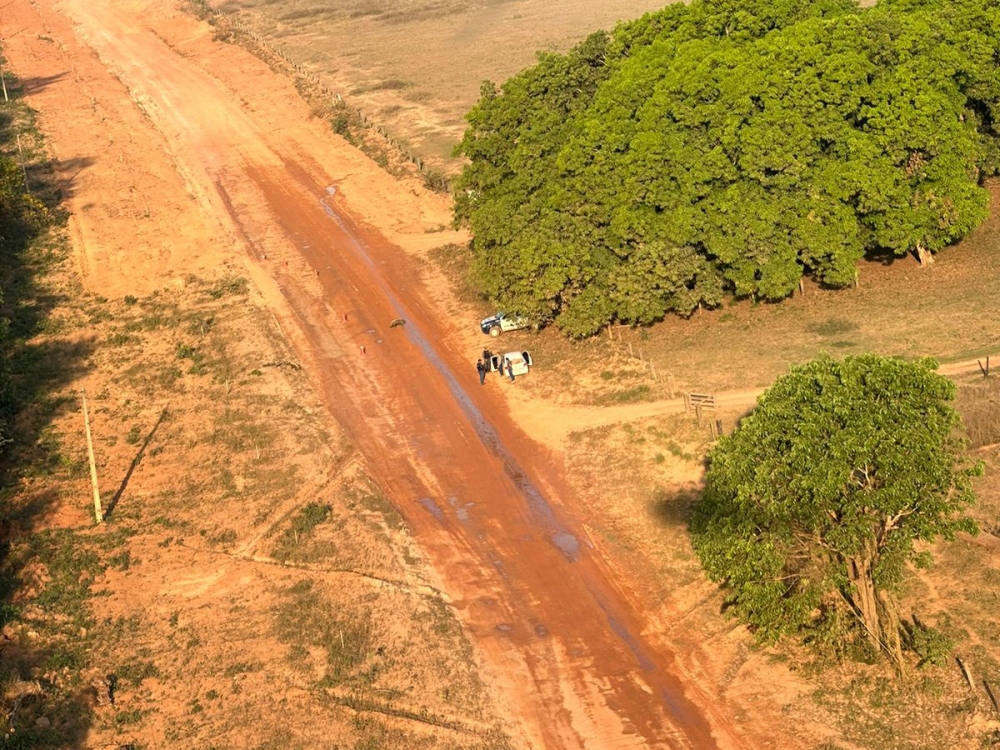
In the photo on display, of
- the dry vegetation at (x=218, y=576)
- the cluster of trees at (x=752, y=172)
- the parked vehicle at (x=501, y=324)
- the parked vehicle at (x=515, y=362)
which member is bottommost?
the dry vegetation at (x=218, y=576)

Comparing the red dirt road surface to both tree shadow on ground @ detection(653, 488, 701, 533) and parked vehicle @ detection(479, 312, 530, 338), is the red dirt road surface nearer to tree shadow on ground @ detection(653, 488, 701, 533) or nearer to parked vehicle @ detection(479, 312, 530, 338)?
parked vehicle @ detection(479, 312, 530, 338)

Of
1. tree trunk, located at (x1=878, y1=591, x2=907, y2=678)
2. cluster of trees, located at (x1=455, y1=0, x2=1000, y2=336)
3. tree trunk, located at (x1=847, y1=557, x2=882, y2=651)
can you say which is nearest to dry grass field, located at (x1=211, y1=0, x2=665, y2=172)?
cluster of trees, located at (x1=455, y1=0, x2=1000, y2=336)

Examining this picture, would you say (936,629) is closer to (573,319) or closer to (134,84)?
(573,319)

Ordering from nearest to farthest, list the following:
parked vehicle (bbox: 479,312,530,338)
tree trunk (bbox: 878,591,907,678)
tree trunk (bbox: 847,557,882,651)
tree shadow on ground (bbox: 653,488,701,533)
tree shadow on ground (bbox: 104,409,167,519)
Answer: tree trunk (bbox: 878,591,907,678) < tree trunk (bbox: 847,557,882,651) < tree shadow on ground (bbox: 653,488,701,533) < tree shadow on ground (bbox: 104,409,167,519) < parked vehicle (bbox: 479,312,530,338)

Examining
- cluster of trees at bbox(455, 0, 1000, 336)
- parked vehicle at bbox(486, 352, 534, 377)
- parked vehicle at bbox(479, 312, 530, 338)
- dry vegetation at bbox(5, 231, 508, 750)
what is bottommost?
dry vegetation at bbox(5, 231, 508, 750)

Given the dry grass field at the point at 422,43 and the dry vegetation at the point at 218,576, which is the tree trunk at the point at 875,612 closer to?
the dry vegetation at the point at 218,576

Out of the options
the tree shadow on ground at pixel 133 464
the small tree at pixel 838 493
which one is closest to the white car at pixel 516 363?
the tree shadow on ground at pixel 133 464

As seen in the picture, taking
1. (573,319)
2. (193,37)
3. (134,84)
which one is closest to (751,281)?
(573,319)
